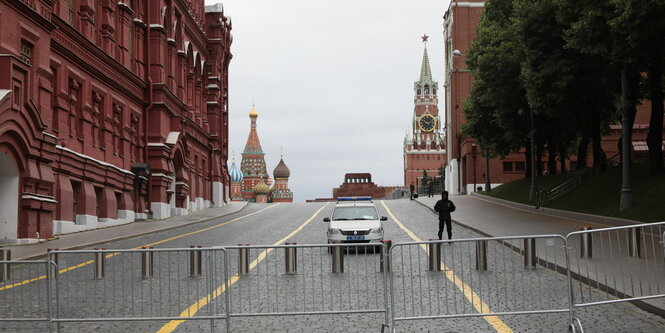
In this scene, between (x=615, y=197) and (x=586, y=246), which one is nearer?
(x=586, y=246)

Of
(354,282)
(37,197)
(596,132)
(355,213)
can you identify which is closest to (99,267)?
(354,282)

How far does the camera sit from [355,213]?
70.0 ft

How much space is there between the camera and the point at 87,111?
32594 mm

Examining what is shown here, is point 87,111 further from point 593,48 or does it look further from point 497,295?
point 497,295

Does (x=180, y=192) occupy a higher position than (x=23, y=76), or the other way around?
(x=23, y=76)

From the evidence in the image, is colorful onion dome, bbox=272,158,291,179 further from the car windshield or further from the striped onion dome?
the car windshield

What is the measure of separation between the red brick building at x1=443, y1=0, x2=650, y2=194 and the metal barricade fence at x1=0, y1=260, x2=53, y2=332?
2567 inches

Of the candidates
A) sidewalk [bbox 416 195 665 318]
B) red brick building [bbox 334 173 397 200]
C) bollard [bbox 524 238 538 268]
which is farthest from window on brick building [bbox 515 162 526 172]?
bollard [bbox 524 238 538 268]

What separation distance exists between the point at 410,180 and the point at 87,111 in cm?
Answer: 16973

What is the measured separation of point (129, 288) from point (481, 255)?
4.50 meters

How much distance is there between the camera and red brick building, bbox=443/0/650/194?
3027 inches

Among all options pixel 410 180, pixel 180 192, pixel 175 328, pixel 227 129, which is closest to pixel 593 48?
pixel 175 328

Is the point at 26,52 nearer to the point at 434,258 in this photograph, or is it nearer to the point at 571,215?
the point at 434,258

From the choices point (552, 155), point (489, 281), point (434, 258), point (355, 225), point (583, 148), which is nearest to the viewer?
point (489, 281)
